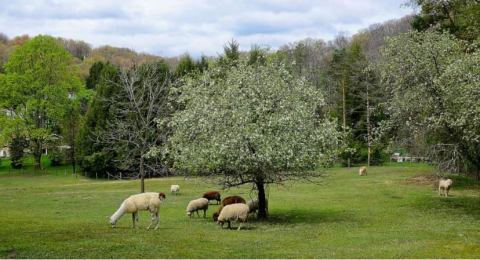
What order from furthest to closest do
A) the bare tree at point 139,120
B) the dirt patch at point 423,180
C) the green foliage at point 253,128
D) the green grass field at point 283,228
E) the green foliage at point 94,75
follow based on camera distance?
the green foliage at point 94,75 < the dirt patch at point 423,180 < the bare tree at point 139,120 < the green foliage at point 253,128 < the green grass field at point 283,228

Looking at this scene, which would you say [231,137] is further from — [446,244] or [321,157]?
[446,244]

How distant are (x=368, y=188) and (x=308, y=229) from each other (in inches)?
929

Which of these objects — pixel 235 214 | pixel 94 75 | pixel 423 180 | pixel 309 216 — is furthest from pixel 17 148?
pixel 235 214

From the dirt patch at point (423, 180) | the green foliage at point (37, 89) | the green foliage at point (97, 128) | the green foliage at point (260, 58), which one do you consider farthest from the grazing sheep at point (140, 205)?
the green foliage at point (37, 89)

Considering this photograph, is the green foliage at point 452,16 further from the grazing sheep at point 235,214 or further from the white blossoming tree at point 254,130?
the grazing sheep at point 235,214

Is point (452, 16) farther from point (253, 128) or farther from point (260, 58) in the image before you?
point (253, 128)

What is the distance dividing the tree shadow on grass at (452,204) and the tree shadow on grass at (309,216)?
6.02m

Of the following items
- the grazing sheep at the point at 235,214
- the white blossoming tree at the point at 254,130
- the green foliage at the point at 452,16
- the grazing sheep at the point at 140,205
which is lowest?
the grazing sheep at the point at 235,214

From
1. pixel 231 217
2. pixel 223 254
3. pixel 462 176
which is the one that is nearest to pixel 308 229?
pixel 231 217

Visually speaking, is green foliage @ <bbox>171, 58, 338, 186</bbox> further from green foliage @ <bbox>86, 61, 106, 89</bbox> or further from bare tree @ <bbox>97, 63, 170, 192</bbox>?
green foliage @ <bbox>86, 61, 106, 89</bbox>

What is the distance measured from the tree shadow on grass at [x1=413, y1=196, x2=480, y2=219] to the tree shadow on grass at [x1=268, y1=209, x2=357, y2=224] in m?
6.02

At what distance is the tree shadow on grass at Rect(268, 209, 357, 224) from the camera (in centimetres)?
2823

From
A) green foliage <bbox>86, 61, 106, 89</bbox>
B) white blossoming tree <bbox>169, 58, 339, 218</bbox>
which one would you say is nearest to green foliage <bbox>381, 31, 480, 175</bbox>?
white blossoming tree <bbox>169, 58, 339, 218</bbox>

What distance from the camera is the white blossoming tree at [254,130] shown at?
26.1 meters
